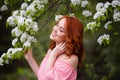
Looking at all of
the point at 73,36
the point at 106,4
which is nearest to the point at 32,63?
the point at 73,36

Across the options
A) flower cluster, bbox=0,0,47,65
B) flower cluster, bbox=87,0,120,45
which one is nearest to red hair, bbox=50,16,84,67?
flower cluster, bbox=87,0,120,45

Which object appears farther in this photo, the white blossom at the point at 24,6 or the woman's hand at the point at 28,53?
the white blossom at the point at 24,6

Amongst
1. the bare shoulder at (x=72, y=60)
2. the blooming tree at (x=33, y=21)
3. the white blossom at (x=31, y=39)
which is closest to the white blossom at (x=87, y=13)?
the blooming tree at (x=33, y=21)

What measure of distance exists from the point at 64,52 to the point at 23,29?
1.88ft

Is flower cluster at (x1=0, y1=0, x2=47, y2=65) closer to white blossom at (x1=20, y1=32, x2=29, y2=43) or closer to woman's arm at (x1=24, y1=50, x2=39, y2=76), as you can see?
white blossom at (x1=20, y1=32, x2=29, y2=43)

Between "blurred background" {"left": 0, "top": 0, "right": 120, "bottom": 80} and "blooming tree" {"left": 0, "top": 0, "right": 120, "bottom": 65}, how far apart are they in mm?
196

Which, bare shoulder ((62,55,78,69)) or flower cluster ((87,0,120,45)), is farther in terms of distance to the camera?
flower cluster ((87,0,120,45))

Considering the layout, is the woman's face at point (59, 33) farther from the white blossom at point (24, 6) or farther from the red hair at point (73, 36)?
the white blossom at point (24, 6)

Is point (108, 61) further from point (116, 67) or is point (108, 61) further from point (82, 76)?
point (82, 76)

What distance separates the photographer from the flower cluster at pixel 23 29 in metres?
5.92

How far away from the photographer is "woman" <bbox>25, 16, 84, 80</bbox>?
5.54m

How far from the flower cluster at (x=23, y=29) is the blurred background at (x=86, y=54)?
0.66 feet

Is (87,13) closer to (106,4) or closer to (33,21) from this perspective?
(106,4)

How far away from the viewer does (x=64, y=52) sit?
5.59 metres
